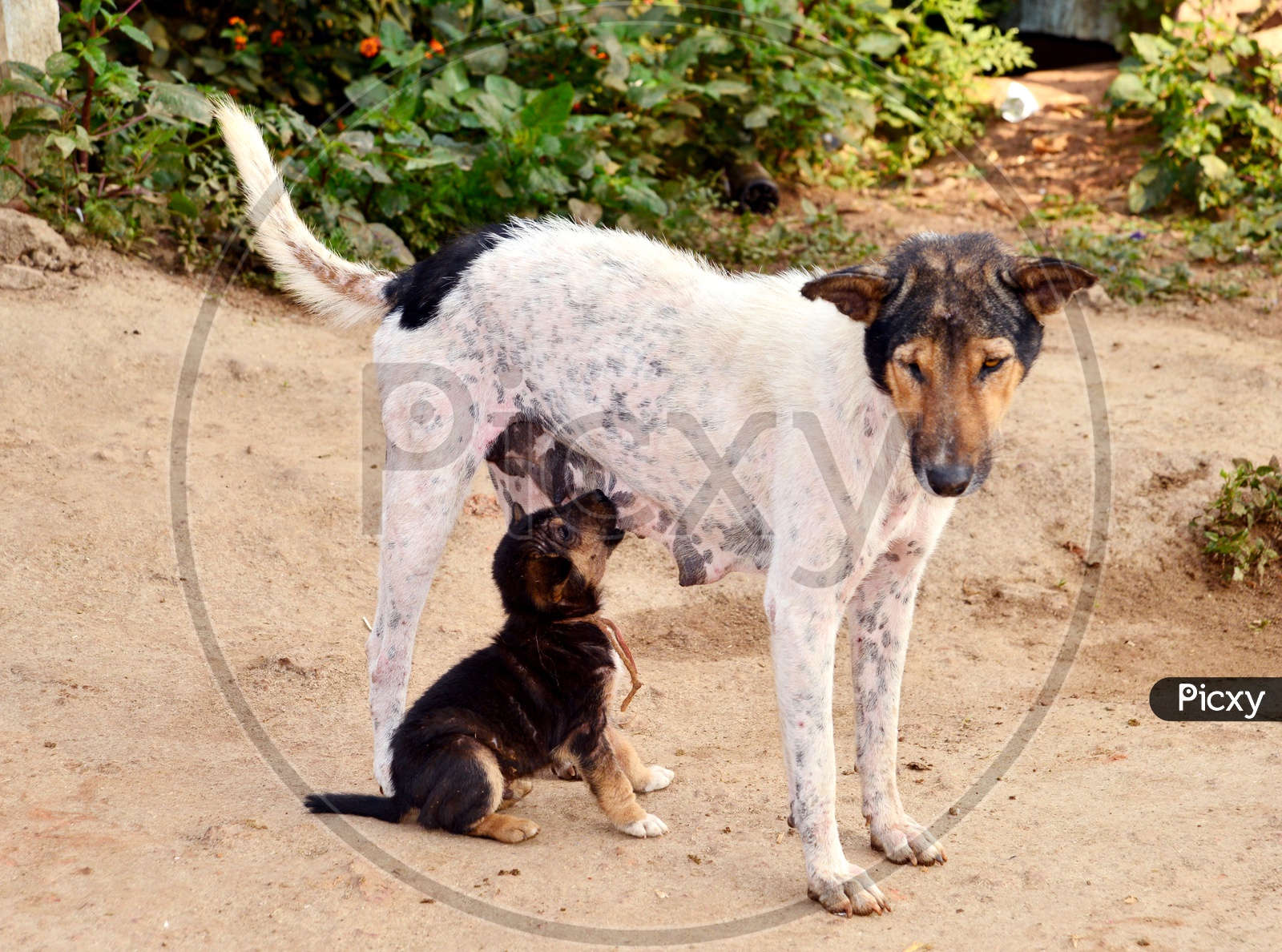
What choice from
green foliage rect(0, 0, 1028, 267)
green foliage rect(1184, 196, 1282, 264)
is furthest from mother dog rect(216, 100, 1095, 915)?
green foliage rect(1184, 196, 1282, 264)

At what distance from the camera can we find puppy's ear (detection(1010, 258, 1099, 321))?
3.11 m

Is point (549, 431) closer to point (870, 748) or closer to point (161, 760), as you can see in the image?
point (870, 748)

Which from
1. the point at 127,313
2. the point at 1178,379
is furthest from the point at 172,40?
the point at 1178,379

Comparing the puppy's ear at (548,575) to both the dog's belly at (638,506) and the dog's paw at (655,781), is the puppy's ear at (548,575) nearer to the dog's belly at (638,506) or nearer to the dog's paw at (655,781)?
the dog's belly at (638,506)

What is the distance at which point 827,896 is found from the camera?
11.0 ft

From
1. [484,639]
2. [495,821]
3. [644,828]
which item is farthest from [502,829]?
[484,639]

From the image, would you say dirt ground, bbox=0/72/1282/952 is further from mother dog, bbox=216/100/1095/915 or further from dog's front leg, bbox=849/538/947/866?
mother dog, bbox=216/100/1095/915

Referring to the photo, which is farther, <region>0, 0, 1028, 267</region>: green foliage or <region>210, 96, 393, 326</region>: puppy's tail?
<region>0, 0, 1028, 267</region>: green foliage

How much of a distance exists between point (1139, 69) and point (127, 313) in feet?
26.5

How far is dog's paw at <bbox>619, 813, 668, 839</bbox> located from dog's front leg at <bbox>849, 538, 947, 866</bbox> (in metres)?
0.63

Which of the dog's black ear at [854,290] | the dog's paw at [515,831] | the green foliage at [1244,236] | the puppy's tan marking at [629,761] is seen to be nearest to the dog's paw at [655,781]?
the puppy's tan marking at [629,761]

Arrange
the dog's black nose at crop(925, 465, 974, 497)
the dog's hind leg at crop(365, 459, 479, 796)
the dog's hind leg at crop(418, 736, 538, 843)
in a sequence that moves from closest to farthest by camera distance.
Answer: the dog's black nose at crop(925, 465, 974, 497), the dog's hind leg at crop(418, 736, 538, 843), the dog's hind leg at crop(365, 459, 479, 796)

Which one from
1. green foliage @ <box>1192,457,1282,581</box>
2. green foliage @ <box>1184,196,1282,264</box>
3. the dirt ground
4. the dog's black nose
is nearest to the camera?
the dog's black nose

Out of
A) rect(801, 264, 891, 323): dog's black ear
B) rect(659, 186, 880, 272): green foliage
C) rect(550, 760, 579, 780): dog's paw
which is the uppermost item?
rect(801, 264, 891, 323): dog's black ear
